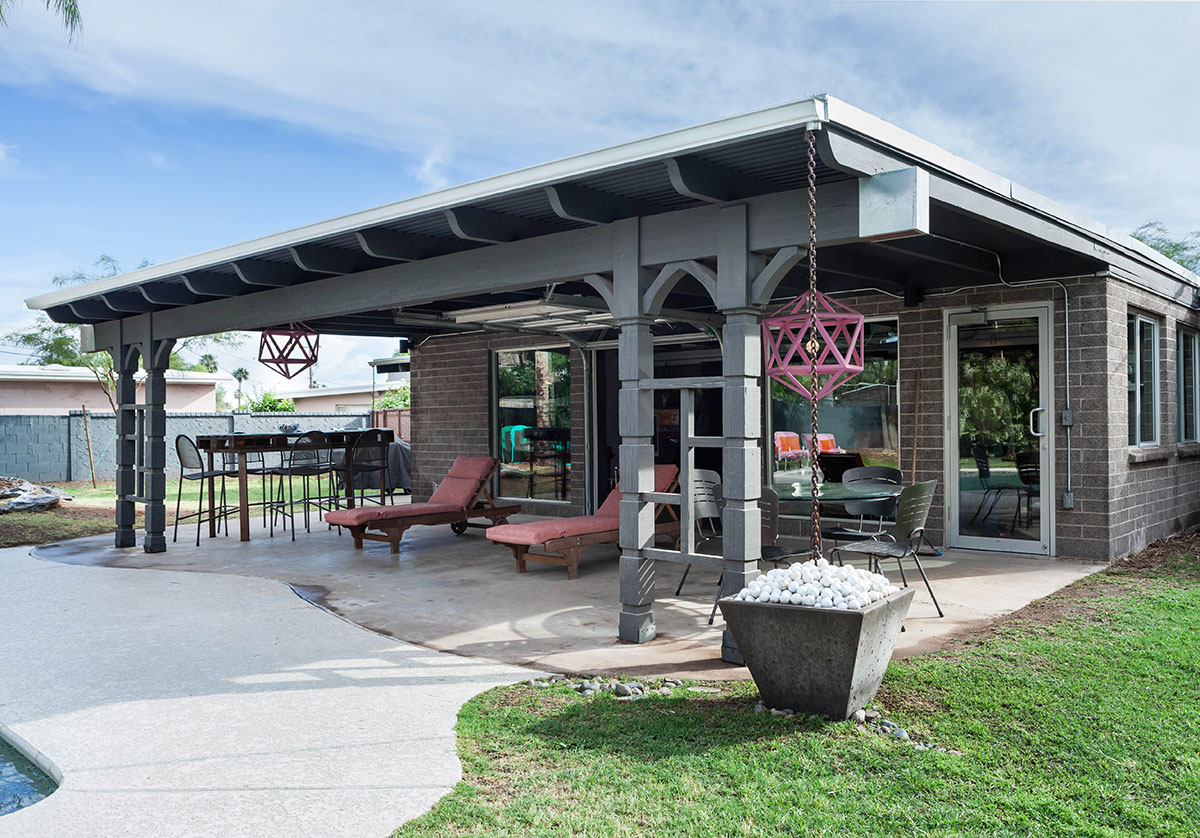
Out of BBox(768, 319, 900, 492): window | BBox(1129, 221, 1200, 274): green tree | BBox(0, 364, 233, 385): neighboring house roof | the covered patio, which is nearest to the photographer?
the covered patio

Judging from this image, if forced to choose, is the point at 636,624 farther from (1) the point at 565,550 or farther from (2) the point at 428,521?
(2) the point at 428,521

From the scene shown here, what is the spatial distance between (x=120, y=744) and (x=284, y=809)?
43.9 inches

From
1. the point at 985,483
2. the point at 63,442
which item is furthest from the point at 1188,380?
the point at 63,442

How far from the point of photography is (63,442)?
1858 cm

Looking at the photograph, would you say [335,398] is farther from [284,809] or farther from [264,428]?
[284,809]

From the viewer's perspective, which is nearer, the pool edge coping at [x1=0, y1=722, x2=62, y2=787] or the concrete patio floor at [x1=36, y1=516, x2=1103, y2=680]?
the pool edge coping at [x1=0, y1=722, x2=62, y2=787]

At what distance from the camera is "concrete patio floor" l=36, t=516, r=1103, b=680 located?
16.4 feet

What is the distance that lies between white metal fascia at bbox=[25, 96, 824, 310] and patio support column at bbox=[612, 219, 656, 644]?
26.8 inches

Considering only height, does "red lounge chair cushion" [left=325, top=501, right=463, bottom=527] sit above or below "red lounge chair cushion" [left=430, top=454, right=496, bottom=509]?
below

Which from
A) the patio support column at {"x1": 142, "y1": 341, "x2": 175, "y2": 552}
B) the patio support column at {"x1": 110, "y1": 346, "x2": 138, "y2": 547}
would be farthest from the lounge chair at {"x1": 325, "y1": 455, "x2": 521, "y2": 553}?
the patio support column at {"x1": 110, "y1": 346, "x2": 138, "y2": 547}

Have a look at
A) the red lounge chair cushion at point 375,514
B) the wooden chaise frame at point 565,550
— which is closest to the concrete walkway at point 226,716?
the wooden chaise frame at point 565,550

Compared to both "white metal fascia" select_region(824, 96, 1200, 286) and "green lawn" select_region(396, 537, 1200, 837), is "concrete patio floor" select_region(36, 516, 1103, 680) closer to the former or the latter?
"green lawn" select_region(396, 537, 1200, 837)

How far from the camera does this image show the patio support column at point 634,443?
5.18m

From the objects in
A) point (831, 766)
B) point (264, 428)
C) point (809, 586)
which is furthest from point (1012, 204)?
point (264, 428)
